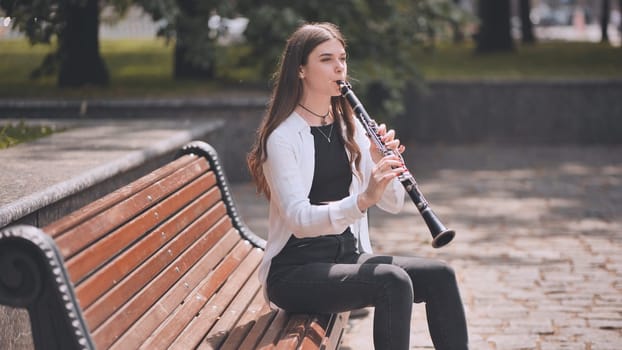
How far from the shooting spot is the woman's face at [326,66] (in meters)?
4.23

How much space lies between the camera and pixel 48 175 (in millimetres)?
5453

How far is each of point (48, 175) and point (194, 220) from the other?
45.3 inches

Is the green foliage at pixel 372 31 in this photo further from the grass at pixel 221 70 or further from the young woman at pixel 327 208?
A: the young woman at pixel 327 208

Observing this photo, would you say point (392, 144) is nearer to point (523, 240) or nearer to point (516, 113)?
point (523, 240)

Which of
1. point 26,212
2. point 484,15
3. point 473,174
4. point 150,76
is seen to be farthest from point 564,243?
point 484,15

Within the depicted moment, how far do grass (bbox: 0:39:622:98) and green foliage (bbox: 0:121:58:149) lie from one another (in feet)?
10.5

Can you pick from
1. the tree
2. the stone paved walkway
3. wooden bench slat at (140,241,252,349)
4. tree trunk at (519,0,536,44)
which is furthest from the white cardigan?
tree trunk at (519,0,536,44)

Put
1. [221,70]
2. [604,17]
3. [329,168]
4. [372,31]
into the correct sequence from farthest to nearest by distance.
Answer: [604,17], [221,70], [372,31], [329,168]

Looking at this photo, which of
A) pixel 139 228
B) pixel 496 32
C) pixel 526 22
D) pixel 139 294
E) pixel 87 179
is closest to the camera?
pixel 139 294

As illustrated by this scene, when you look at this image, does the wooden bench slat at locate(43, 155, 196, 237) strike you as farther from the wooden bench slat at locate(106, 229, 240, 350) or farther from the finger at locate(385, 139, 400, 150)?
the finger at locate(385, 139, 400, 150)

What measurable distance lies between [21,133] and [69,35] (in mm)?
4355

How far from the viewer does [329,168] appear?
14.1 feet

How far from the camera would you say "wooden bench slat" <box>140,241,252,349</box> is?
145 inches

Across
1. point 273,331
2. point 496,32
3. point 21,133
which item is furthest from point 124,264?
point 496,32
